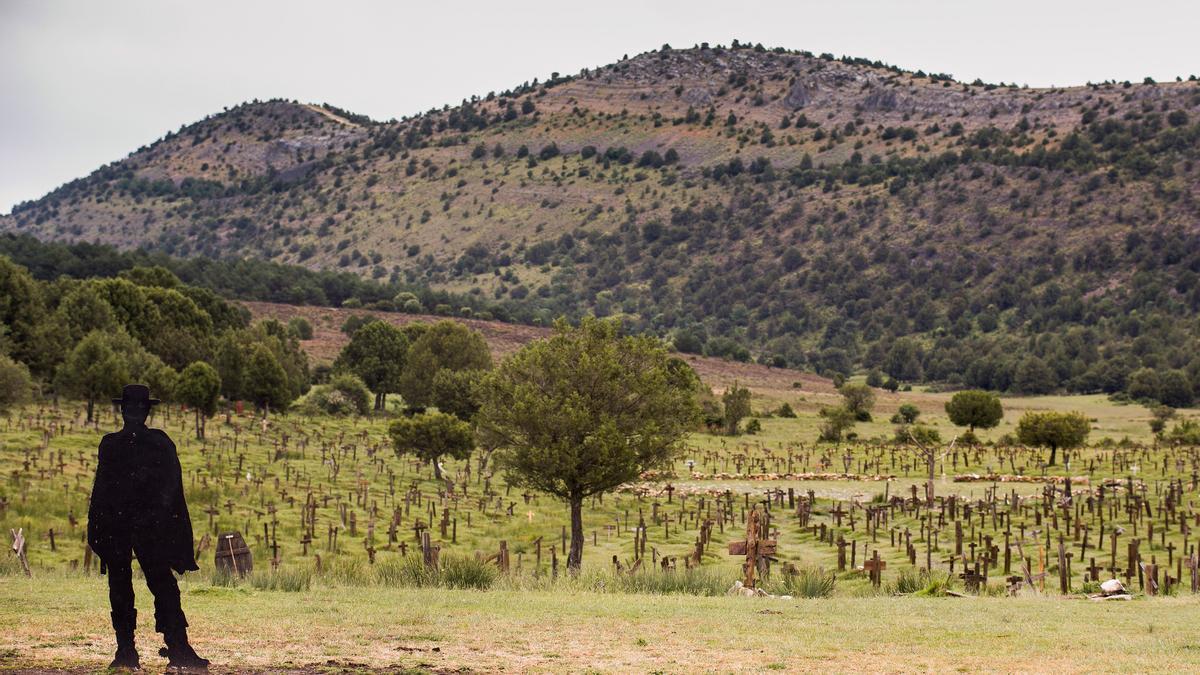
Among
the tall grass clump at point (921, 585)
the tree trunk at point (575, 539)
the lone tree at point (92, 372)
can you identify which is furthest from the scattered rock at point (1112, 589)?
the lone tree at point (92, 372)

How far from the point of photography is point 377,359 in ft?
287

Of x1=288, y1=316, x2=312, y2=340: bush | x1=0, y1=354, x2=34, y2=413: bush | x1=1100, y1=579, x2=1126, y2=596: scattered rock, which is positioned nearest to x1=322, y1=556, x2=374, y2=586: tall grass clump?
x1=1100, y1=579, x2=1126, y2=596: scattered rock

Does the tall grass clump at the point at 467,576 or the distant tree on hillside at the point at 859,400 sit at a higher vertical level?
the distant tree on hillside at the point at 859,400

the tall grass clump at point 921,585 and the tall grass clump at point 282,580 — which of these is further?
the tall grass clump at point 921,585

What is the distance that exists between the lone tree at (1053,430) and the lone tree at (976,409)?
491 inches

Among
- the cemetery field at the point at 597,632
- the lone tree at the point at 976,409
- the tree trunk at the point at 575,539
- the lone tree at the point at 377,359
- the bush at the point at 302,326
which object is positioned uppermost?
the bush at the point at 302,326

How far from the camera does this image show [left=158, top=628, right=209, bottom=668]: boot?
1098cm

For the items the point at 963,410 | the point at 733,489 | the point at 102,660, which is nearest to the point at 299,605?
the point at 102,660

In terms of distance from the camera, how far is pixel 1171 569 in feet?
96.4

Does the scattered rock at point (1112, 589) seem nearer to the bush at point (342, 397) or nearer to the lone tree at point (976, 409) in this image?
the lone tree at point (976, 409)

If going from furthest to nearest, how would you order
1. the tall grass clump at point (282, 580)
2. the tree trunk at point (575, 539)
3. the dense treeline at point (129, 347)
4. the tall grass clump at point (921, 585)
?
the dense treeline at point (129, 347) < the tree trunk at point (575, 539) < the tall grass clump at point (921, 585) < the tall grass clump at point (282, 580)

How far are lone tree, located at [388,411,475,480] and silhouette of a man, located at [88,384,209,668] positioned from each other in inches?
1597

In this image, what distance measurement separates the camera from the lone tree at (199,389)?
55.0 m

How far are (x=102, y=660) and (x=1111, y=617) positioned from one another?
13642mm
